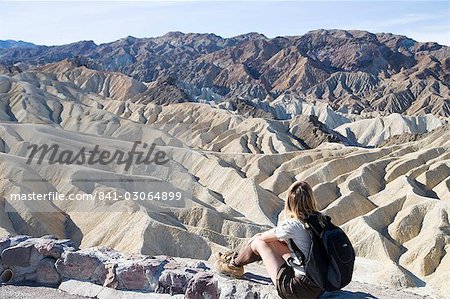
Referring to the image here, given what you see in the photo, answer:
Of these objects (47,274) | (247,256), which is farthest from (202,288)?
(47,274)

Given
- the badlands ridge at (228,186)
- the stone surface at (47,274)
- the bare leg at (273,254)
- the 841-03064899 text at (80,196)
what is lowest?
the badlands ridge at (228,186)

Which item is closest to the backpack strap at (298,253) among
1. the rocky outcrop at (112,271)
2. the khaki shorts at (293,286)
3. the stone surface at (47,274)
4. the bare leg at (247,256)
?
the khaki shorts at (293,286)

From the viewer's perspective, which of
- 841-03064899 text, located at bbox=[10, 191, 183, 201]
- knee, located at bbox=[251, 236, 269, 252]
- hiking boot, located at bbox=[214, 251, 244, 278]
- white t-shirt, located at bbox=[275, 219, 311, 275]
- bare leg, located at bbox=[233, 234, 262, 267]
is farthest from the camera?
841-03064899 text, located at bbox=[10, 191, 183, 201]

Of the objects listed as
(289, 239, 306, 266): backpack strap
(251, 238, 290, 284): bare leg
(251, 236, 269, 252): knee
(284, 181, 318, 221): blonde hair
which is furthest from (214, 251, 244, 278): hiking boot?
(284, 181, 318, 221): blonde hair

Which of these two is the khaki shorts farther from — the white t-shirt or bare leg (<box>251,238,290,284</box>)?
the white t-shirt

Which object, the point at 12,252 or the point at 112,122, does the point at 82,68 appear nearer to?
the point at 112,122

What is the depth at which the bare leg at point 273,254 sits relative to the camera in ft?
23.8

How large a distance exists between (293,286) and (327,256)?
0.63 meters

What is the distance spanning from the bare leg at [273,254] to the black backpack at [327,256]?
1.55 feet

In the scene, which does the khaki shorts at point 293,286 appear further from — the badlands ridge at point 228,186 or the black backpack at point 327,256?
the badlands ridge at point 228,186

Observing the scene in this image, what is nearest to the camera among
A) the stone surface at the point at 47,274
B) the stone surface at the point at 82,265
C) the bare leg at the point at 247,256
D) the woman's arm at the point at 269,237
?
the woman's arm at the point at 269,237

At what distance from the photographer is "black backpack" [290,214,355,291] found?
6.59 meters

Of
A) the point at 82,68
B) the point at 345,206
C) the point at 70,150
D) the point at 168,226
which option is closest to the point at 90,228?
the point at 168,226

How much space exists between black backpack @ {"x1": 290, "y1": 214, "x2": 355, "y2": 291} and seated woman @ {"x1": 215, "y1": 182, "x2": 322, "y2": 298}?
90 millimetres
